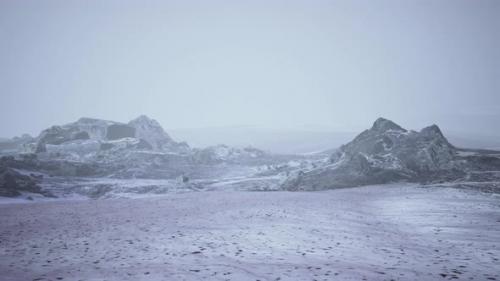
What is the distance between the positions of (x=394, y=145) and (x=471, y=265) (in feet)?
108

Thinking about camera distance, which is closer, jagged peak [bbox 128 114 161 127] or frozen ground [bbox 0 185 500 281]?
frozen ground [bbox 0 185 500 281]

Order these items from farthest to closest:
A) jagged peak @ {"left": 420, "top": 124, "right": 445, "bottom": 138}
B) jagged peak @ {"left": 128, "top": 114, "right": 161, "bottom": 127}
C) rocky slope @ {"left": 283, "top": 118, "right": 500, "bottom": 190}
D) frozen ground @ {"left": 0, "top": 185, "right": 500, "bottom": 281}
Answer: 1. jagged peak @ {"left": 128, "top": 114, "right": 161, "bottom": 127}
2. jagged peak @ {"left": 420, "top": 124, "right": 445, "bottom": 138}
3. rocky slope @ {"left": 283, "top": 118, "right": 500, "bottom": 190}
4. frozen ground @ {"left": 0, "top": 185, "right": 500, "bottom": 281}

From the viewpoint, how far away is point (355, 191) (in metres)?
29.8

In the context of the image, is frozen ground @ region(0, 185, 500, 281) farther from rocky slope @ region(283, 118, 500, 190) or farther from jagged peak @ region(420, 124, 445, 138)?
jagged peak @ region(420, 124, 445, 138)

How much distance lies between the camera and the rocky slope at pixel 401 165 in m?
33.6

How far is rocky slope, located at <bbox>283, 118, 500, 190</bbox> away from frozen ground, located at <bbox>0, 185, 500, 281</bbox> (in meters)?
10.7

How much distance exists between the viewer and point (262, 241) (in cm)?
1275

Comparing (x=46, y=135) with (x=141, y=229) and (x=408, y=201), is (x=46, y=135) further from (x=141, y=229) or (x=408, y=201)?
(x=408, y=201)

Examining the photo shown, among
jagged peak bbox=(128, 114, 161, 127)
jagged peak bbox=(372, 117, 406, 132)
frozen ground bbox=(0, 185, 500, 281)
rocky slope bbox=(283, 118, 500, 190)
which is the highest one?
jagged peak bbox=(128, 114, 161, 127)

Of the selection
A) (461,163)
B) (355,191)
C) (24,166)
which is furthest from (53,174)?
(461,163)

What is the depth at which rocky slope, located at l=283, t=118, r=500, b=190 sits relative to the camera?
110 ft

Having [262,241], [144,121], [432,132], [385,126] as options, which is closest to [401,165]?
[432,132]

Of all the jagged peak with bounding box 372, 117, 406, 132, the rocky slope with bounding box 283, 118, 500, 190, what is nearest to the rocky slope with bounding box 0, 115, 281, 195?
the rocky slope with bounding box 283, 118, 500, 190

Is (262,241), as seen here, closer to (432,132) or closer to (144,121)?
(432,132)
